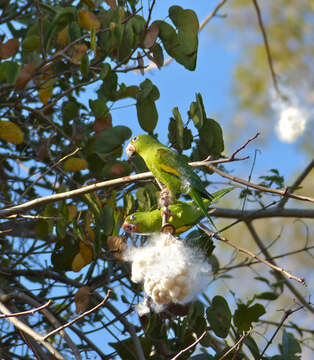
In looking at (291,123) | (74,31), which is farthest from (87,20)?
(291,123)

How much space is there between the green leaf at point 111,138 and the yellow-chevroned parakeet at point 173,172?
97mm

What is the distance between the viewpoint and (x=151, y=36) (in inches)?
64.8

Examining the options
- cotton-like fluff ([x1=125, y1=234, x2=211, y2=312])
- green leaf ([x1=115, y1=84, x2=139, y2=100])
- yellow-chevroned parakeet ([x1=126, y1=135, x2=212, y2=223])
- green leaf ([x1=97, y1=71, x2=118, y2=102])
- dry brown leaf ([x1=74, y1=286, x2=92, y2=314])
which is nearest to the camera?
cotton-like fluff ([x1=125, y1=234, x2=211, y2=312])

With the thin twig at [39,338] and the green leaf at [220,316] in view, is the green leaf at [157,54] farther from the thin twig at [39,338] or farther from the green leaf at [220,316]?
the thin twig at [39,338]

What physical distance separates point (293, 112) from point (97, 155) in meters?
1.85

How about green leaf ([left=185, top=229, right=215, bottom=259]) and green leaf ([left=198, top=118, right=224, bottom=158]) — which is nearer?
green leaf ([left=185, top=229, right=215, bottom=259])

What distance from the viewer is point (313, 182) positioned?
18.9ft

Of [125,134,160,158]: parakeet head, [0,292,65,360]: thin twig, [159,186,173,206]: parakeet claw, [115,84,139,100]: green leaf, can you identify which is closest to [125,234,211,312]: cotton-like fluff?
[159,186,173,206]: parakeet claw

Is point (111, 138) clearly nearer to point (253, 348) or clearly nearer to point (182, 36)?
point (182, 36)

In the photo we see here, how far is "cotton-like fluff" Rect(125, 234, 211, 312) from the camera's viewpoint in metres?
1.10

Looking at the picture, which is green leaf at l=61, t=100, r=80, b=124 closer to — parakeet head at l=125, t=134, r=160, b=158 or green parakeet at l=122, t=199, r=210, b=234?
parakeet head at l=125, t=134, r=160, b=158

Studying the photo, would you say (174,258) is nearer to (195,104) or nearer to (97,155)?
(195,104)

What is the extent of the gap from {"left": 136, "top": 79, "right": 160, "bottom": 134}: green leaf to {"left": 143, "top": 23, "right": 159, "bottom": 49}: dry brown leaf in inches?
4.2

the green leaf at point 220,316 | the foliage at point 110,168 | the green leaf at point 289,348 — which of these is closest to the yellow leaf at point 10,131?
the foliage at point 110,168
